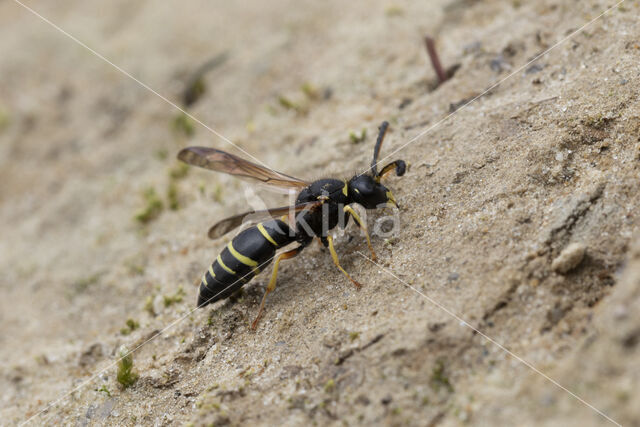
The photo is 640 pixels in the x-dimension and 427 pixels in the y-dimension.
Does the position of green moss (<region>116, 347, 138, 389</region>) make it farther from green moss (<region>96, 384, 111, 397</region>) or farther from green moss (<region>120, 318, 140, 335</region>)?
green moss (<region>120, 318, 140, 335</region>)

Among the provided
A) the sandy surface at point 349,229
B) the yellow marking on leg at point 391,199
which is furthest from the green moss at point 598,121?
the yellow marking on leg at point 391,199

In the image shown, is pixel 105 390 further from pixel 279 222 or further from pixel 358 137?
pixel 358 137

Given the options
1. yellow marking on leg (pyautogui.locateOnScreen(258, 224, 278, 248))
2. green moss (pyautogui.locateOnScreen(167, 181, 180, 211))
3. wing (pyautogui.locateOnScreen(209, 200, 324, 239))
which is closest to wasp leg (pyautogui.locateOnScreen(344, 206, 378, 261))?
wing (pyautogui.locateOnScreen(209, 200, 324, 239))

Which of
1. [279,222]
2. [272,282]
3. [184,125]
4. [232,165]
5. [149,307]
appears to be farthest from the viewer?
[184,125]

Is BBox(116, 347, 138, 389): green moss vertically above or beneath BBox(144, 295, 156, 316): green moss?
beneath

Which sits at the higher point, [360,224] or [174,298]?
[174,298]

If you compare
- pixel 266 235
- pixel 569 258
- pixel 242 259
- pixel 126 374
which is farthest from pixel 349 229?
pixel 126 374
